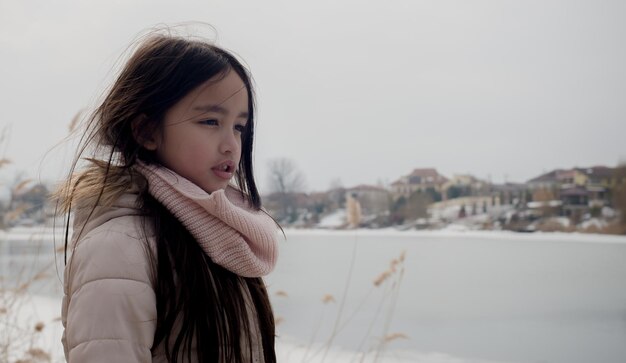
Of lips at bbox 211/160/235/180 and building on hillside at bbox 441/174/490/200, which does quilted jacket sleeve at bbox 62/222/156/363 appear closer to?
lips at bbox 211/160/235/180

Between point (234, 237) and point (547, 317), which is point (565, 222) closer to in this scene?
point (547, 317)

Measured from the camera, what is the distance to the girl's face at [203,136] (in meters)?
0.77

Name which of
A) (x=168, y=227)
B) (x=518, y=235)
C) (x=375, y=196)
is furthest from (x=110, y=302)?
(x=518, y=235)

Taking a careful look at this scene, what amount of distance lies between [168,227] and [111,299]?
0.45 ft

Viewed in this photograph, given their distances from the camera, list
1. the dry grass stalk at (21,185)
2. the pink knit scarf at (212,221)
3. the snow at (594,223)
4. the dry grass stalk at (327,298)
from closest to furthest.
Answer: the pink knit scarf at (212,221), the dry grass stalk at (21,185), the dry grass stalk at (327,298), the snow at (594,223)

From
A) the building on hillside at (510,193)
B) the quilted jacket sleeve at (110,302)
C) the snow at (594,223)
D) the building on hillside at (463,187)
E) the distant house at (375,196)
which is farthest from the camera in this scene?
the building on hillside at (463,187)

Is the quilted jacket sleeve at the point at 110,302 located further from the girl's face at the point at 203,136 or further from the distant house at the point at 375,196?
the distant house at the point at 375,196

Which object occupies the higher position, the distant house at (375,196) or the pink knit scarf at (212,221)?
the pink knit scarf at (212,221)

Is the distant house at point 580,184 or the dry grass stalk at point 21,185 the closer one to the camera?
the dry grass stalk at point 21,185

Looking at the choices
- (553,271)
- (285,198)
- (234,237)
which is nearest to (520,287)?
(553,271)

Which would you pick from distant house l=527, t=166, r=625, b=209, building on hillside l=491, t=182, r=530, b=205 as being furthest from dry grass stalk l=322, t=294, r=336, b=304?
building on hillside l=491, t=182, r=530, b=205

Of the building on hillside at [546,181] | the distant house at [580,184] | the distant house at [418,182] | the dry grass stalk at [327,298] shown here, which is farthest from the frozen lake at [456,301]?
the distant house at [418,182]

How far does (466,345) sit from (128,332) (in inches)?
142

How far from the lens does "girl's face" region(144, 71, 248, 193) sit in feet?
2.52
